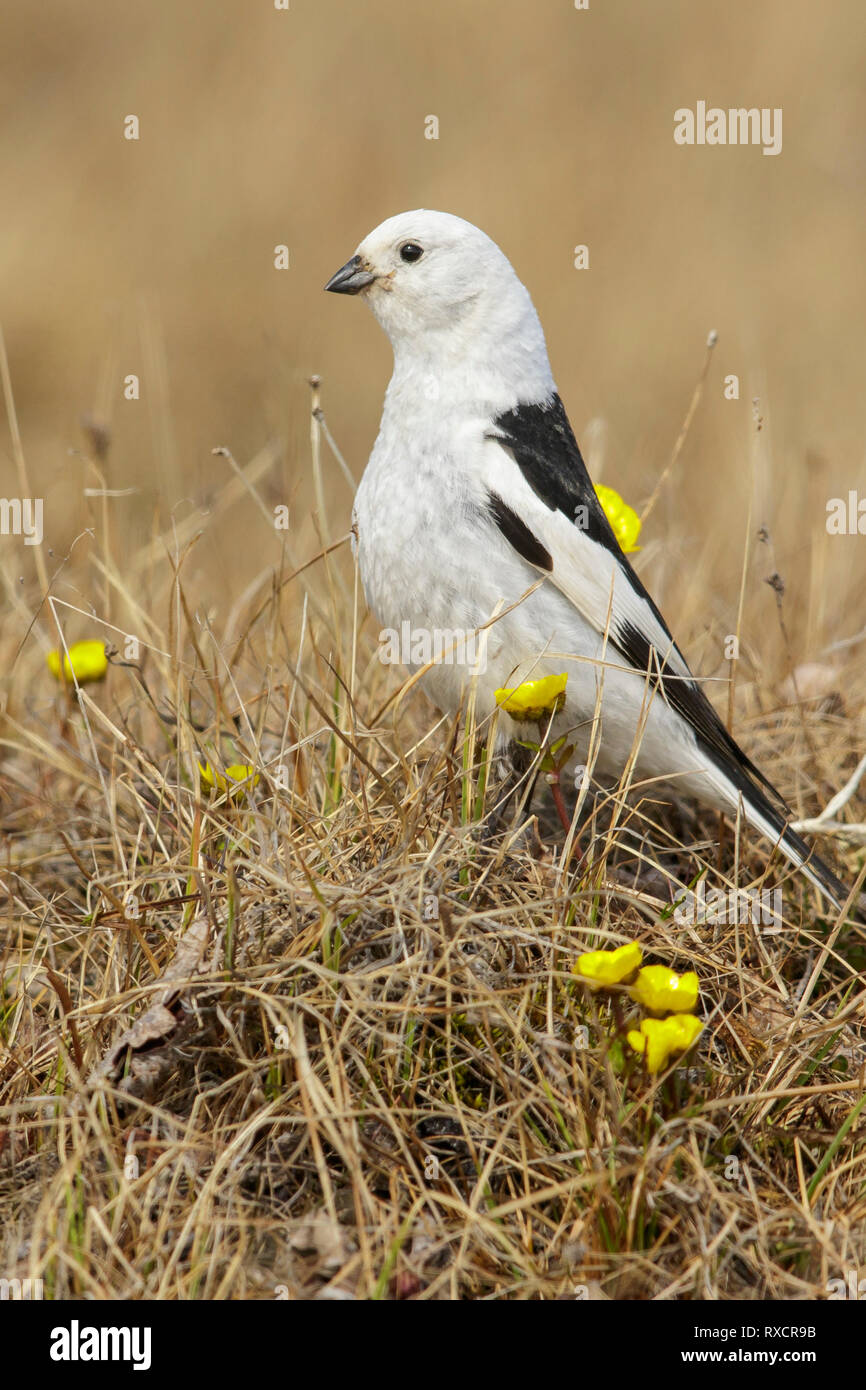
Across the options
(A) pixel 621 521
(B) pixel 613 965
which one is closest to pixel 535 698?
(B) pixel 613 965

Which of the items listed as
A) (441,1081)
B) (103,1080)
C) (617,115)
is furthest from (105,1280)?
(617,115)

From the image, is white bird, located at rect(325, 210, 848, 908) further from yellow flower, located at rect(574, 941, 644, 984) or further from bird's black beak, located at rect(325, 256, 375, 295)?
yellow flower, located at rect(574, 941, 644, 984)

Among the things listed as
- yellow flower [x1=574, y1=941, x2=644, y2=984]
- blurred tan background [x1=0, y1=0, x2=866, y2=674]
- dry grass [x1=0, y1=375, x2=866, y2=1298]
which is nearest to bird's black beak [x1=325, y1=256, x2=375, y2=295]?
dry grass [x1=0, y1=375, x2=866, y2=1298]

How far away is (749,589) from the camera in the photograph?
4691mm

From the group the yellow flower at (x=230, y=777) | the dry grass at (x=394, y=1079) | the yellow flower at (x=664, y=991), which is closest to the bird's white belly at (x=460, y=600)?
the dry grass at (x=394, y=1079)

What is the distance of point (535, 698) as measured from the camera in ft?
7.86

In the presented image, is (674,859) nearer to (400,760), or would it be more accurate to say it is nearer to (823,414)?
(400,760)

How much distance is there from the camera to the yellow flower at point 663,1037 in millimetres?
1918

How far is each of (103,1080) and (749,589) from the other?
3.24 meters

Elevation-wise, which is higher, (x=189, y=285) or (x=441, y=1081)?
(x=189, y=285)

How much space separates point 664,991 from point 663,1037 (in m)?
0.07

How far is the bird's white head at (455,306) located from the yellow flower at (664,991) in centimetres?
146

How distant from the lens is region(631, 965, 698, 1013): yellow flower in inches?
75.7

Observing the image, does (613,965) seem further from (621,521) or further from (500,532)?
(621,521)
